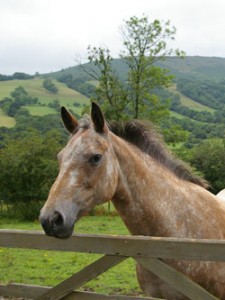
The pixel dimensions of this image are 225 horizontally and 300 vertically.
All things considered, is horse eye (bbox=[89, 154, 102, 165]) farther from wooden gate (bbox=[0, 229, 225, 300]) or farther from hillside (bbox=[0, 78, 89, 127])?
hillside (bbox=[0, 78, 89, 127])

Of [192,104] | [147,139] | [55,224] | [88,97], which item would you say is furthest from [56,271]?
[192,104]

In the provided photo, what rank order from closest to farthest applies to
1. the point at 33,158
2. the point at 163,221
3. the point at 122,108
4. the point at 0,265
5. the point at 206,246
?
the point at 206,246
the point at 163,221
the point at 0,265
the point at 33,158
the point at 122,108

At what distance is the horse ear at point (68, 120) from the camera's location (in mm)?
4254

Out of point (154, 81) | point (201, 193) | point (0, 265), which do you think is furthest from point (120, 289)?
point (154, 81)

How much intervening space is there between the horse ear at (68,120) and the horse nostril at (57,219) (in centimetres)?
113

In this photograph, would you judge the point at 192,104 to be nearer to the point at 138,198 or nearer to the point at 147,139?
the point at 147,139

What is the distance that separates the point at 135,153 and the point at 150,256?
1.16 metres

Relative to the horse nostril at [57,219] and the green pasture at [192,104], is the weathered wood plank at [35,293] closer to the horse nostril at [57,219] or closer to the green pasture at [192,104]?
the horse nostril at [57,219]

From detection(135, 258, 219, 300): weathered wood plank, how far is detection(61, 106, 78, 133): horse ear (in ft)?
4.97

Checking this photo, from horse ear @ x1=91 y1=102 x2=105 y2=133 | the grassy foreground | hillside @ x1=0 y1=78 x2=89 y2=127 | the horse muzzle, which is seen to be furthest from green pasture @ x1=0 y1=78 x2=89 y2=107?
the horse muzzle

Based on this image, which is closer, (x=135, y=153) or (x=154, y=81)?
(x=135, y=153)

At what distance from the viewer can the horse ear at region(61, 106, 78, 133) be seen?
14.0 feet

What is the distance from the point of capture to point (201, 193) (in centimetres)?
476

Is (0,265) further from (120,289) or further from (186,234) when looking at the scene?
(186,234)
